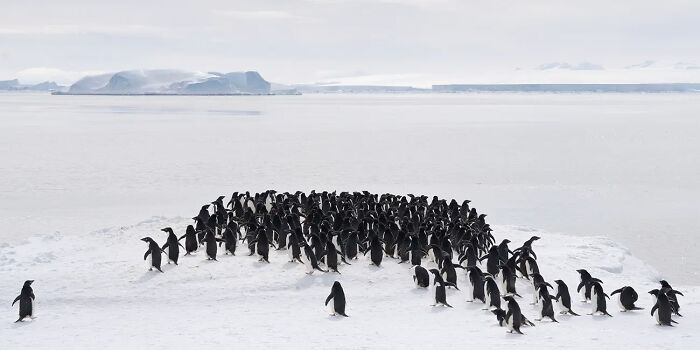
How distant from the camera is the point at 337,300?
11164 mm

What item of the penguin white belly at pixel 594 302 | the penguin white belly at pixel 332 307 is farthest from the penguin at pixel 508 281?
the penguin white belly at pixel 332 307

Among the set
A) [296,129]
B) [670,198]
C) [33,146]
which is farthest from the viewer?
[296,129]

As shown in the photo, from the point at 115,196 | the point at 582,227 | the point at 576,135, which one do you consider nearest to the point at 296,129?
the point at 576,135

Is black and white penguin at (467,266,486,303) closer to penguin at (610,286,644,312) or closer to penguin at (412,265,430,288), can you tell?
penguin at (412,265,430,288)

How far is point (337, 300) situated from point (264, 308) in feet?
3.91

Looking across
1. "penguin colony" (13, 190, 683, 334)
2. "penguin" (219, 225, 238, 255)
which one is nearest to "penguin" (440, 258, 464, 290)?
"penguin colony" (13, 190, 683, 334)

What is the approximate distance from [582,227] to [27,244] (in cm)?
1389

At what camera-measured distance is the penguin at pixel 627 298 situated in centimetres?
1142

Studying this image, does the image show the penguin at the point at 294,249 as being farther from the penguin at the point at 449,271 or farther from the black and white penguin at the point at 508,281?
the black and white penguin at the point at 508,281

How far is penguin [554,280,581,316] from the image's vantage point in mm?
11242

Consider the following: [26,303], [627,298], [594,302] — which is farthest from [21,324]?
[627,298]

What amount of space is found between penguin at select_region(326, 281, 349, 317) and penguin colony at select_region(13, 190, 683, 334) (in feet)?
0.05

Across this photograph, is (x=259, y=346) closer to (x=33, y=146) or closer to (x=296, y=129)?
(x=33, y=146)

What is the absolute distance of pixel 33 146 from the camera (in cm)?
4647
